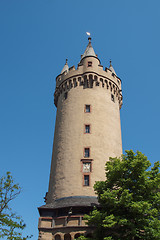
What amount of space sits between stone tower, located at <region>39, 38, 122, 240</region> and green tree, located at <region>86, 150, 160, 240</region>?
13.5ft

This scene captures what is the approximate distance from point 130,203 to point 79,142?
1222cm

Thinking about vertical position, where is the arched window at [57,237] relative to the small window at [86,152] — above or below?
below

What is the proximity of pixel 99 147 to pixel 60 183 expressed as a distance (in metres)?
5.75

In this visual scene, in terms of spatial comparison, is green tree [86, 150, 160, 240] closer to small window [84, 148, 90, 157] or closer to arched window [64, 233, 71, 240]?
arched window [64, 233, 71, 240]

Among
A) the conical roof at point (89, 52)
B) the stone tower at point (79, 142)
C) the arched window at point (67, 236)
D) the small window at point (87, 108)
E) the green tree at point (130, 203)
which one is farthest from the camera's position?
the conical roof at point (89, 52)

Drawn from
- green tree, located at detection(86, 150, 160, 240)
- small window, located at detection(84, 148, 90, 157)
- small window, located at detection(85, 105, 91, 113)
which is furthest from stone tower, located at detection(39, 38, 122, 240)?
green tree, located at detection(86, 150, 160, 240)

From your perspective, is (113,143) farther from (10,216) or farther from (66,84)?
(10,216)

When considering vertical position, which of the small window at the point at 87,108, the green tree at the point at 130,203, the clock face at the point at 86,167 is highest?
the small window at the point at 87,108

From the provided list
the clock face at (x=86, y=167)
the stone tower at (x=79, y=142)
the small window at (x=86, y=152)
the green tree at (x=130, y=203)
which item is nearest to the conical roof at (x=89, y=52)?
the stone tower at (x=79, y=142)

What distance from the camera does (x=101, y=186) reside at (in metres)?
21.5

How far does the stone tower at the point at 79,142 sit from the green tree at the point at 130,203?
411 cm

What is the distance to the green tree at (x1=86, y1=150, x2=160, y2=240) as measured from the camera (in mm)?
18250

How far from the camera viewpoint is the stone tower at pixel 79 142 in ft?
80.1

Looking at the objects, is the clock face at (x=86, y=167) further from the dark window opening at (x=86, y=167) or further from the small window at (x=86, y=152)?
the small window at (x=86, y=152)
